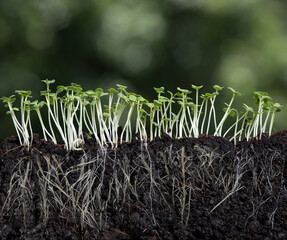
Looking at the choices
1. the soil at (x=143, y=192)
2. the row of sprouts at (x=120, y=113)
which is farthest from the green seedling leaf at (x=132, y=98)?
the soil at (x=143, y=192)

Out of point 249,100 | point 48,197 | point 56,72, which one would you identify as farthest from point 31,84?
point 48,197

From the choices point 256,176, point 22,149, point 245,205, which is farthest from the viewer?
point 22,149

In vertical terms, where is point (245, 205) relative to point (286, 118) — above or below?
below

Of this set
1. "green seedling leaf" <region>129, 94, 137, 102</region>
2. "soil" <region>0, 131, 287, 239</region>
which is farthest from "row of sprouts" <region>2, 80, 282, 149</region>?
"soil" <region>0, 131, 287, 239</region>

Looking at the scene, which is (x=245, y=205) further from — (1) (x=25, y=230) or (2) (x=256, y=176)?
(1) (x=25, y=230)

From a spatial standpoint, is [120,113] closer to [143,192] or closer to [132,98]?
[132,98]

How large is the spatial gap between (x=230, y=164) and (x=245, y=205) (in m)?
0.28

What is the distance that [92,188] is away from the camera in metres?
1.93

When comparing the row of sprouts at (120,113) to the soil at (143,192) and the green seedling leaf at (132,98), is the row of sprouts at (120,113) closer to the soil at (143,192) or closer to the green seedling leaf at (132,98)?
the green seedling leaf at (132,98)

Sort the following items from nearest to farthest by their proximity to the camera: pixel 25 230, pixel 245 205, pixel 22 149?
pixel 25 230 < pixel 245 205 < pixel 22 149

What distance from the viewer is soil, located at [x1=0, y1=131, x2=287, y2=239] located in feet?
5.70

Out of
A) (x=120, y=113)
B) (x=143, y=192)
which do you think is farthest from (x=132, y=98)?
(x=143, y=192)

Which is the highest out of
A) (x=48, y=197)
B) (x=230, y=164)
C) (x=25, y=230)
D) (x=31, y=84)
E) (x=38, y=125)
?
(x=31, y=84)

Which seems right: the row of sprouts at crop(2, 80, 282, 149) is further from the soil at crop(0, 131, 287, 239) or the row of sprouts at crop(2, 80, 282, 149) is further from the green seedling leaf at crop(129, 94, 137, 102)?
the soil at crop(0, 131, 287, 239)
